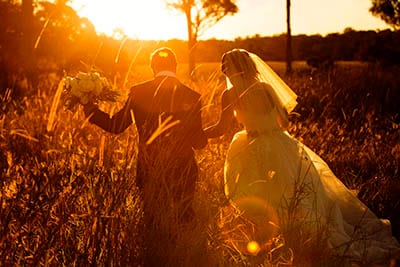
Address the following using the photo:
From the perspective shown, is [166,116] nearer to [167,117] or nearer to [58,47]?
[167,117]

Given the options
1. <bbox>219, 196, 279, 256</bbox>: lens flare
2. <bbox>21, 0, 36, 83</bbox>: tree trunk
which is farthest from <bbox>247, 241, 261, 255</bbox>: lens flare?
<bbox>21, 0, 36, 83</bbox>: tree trunk

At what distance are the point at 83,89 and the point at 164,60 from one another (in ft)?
2.36

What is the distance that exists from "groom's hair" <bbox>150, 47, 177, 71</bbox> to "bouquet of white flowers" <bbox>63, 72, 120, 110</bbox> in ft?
1.58

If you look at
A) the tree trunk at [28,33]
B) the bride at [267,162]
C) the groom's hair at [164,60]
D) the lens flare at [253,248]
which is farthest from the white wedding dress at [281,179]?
Result: the tree trunk at [28,33]

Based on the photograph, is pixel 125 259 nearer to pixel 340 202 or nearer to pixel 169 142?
pixel 169 142

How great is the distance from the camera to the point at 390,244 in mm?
A: 4531

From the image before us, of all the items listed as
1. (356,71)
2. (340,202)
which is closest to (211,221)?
(340,202)

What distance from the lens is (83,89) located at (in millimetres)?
3727

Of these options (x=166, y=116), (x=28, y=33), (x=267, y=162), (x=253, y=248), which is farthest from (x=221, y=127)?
(x=28, y=33)

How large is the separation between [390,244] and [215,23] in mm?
30346

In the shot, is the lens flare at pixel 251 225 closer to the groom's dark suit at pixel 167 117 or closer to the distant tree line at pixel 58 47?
the groom's dark suit at pixel 167 117

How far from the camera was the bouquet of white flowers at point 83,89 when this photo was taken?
3723 millimetres

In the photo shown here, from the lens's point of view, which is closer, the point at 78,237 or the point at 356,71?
the point at 78,237

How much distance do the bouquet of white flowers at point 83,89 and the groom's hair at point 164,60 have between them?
0.48 meters
